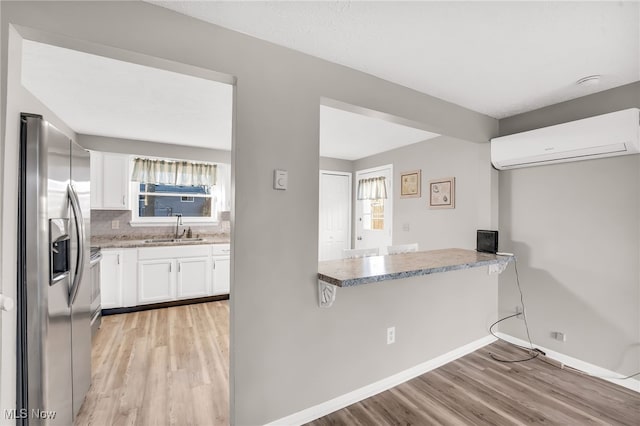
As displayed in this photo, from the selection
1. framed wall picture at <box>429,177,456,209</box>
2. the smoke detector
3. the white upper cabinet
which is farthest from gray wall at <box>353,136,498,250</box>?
the white upper cabinet

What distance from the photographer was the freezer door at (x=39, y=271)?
122 centimetres

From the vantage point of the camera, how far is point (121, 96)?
254cm

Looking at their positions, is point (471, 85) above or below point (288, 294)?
above

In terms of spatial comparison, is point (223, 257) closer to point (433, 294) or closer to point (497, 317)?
point (433, 294)

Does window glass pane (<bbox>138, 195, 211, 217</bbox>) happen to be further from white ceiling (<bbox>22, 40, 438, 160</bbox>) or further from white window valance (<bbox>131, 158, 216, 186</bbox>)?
white ceiling (<bbox>22, 40, 438, 160</bbox>)

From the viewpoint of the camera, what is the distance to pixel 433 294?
2.48 meters

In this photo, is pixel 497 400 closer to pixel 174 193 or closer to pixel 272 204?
pixel 272 204

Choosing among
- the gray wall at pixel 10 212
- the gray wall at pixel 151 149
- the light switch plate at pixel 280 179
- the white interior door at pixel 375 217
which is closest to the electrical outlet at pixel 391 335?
the light switch plate at pixel 280 179

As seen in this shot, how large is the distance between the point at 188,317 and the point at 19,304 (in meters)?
2.58

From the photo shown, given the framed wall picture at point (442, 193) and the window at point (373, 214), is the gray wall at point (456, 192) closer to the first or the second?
the framed wall picture at point (442, 193)

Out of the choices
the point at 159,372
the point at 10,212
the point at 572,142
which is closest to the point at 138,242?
the point at 159,372

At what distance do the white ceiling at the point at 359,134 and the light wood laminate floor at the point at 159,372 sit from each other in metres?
2.53

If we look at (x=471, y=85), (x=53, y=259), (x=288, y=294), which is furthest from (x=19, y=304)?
(x=471, y=85)

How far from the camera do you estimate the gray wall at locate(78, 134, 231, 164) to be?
3.72 meters
